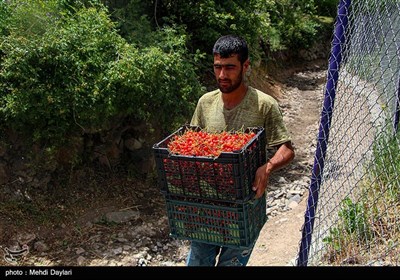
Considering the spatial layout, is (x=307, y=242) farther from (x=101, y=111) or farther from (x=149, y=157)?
(x=149, y=157)

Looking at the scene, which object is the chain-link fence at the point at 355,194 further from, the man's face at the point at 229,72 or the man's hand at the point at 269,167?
the man's face at the point at 229,72

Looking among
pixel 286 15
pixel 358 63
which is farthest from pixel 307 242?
pixel 286 15

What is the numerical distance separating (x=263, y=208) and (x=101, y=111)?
10.5ft

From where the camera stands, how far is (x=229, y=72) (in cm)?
272

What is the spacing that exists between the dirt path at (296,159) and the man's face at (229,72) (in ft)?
7.20

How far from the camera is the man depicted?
2.71 metres

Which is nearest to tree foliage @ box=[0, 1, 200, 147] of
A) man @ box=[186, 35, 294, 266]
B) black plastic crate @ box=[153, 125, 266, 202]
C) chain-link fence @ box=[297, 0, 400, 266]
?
chain-link fence @ box=[297, 0, 400, 266]

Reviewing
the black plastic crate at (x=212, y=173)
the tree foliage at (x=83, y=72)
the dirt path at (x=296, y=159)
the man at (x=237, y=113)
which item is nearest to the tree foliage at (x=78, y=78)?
the tree foliage at (x=83, y=72)

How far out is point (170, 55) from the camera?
6172 millimetres

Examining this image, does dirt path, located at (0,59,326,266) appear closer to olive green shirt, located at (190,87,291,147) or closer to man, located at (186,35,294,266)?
man, located at (186,35,294,266)

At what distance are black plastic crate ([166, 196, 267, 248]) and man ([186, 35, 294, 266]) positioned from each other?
14cm

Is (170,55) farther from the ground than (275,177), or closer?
farther from the ground

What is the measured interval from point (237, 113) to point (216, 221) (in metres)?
0.69
